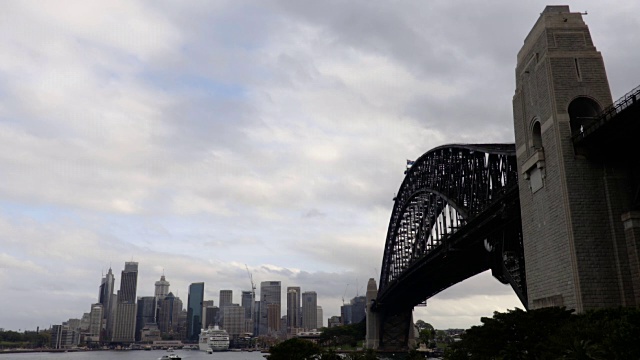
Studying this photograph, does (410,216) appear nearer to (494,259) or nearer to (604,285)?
(494,259)

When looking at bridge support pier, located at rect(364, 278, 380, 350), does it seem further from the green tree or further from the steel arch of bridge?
the green tree

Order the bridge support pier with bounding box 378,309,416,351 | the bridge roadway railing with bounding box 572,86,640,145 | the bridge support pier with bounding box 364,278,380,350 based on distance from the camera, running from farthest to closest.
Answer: the bridge support pier with bounding box 378,309,416,351, the bridge support pier with bounding box 364,278,380,350, the bridge roadway railing with bounding box 572,86,640,145

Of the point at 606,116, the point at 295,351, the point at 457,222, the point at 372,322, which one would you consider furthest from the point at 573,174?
the point at 372,322

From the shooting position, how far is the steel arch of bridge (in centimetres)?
5969

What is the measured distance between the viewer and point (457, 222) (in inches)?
3329

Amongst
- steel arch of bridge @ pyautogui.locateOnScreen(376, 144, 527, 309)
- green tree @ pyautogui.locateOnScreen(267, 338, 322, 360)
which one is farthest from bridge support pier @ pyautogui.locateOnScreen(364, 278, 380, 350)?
green tree @ pyautogui.locateOnScreen(267, 338, 322, 360)

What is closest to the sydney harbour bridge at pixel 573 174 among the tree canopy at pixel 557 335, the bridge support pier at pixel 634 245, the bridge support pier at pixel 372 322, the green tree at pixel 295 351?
the bridge support pier at pixel 634 245

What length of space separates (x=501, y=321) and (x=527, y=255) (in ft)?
22.1

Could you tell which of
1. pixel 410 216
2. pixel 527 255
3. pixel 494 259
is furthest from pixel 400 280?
pixel 527 255

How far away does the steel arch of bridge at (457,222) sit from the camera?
59.7m

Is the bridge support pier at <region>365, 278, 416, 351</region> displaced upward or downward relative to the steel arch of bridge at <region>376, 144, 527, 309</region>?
downward

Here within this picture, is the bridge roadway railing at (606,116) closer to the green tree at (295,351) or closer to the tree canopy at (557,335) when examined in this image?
the tree canopy at (557,335)

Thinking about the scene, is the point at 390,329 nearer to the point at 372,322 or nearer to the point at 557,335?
the point at 372,322

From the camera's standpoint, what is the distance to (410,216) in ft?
431
